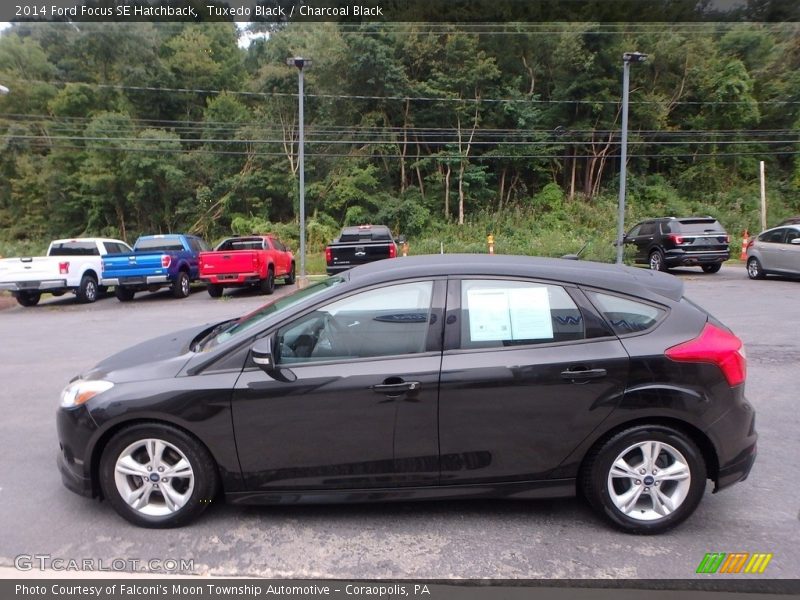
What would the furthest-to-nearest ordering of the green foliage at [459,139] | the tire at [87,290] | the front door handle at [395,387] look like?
1. the green foliage at [459,139]
2. the tire at [87,290]
3. the front door handle at [395,387]

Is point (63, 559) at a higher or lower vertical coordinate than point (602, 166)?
Answer: lower

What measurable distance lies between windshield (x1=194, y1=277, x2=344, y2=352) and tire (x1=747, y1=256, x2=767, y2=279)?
16.4 metres

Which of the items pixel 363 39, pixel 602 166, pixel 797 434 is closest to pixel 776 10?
pixel 602 166

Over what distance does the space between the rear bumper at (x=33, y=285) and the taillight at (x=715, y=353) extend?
52.1 ft

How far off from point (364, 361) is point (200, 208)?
122ft

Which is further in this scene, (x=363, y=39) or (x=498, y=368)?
(x=363, y=39)

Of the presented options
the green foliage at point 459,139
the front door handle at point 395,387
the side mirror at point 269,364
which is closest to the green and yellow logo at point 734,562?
the front door handle at point 395,387

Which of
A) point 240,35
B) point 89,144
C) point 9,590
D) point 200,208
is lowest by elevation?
point 9,590

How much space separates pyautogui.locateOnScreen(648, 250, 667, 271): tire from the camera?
18.4 meters

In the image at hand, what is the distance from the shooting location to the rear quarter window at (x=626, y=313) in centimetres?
355

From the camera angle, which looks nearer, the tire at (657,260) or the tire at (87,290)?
the tire at (87,290)

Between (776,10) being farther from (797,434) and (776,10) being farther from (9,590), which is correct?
(9,590)

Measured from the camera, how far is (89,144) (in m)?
37.7

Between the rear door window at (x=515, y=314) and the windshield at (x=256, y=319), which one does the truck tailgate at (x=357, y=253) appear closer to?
the windshield at (x=256, y=319)
